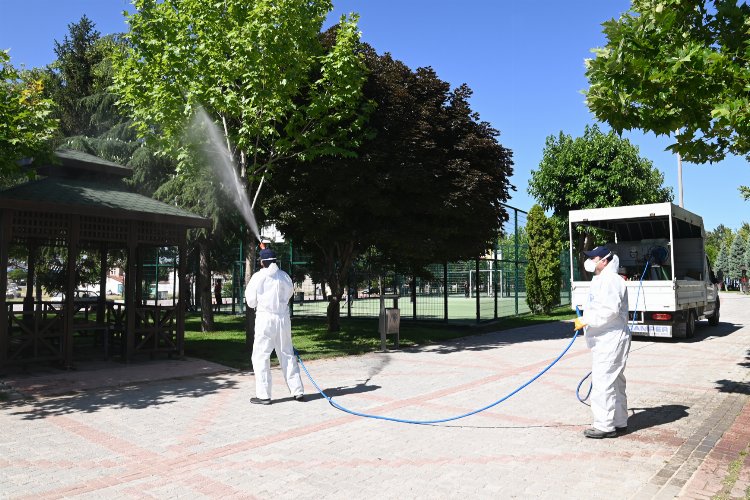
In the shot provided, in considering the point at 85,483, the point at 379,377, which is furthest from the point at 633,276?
the point at 85,483

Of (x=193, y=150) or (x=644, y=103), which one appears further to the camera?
(x=193, y=150)

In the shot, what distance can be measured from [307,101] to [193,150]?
9.27 feet

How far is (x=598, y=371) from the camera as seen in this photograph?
233 inches

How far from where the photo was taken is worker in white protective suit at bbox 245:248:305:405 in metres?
7.60

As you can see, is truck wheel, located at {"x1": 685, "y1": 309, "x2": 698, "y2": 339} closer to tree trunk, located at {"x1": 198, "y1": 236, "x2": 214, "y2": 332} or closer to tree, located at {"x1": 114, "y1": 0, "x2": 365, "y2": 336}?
tree, located at {"x1": 114, "y1": 0, "x2": 365, "y2": 336}

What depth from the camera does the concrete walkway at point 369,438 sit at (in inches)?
180

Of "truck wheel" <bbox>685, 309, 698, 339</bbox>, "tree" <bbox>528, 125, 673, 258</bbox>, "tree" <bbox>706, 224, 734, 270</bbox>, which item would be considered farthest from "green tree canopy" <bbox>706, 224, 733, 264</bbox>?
"truck wheel" <bbox>685, 309, 698, 339</bbox>

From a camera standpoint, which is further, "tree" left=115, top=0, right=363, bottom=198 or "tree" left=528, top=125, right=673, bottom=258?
"tree" left=528, top=125, right=673, bottom=258

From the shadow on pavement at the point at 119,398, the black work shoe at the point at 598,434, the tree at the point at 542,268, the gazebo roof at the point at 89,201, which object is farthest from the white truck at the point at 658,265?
the gazebo roof at the point at 89,201

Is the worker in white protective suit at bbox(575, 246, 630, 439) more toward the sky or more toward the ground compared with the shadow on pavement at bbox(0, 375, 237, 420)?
more toward the sky

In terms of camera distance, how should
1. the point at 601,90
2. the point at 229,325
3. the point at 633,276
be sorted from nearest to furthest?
the point at 601,90 < the point at 633,276 < the point at 229,325

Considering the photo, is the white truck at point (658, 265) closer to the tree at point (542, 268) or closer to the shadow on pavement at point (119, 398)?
the tree at point (542, 268)

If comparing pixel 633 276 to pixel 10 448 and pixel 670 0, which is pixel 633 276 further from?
pixel 10 448

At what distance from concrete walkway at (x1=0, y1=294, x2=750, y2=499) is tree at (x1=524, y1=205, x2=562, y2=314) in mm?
14828
